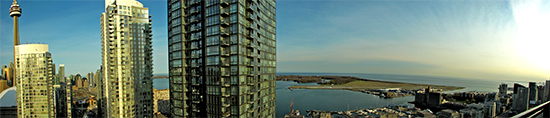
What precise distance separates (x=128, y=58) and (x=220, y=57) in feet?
43.0

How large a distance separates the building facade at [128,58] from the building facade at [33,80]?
29.9 feet

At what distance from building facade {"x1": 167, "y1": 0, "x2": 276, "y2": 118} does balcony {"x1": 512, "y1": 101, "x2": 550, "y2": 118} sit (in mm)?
7071

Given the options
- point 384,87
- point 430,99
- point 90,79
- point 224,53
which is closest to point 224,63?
point 224,53

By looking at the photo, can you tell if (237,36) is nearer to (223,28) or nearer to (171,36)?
(223,28)

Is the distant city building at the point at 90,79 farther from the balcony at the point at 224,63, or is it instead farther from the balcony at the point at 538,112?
the balcony at the point at 538,112

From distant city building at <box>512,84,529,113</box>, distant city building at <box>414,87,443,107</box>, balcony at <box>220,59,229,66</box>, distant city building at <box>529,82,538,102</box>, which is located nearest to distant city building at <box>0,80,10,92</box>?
balcony at <box>220,59,229,66</box>

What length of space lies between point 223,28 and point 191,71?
9.03 ft

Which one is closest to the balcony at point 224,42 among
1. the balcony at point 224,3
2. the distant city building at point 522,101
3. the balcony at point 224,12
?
the balcony at point 224,12

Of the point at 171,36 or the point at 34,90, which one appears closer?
the point at 171,36

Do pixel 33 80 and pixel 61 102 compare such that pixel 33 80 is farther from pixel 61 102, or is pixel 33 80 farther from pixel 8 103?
pixel 61 102

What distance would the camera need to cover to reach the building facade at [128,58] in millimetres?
15945

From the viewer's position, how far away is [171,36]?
9688 mm

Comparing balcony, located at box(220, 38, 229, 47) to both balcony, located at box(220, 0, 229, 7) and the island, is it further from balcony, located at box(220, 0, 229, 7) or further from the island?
the island

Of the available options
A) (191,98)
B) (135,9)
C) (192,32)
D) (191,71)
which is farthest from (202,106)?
(135,9)
